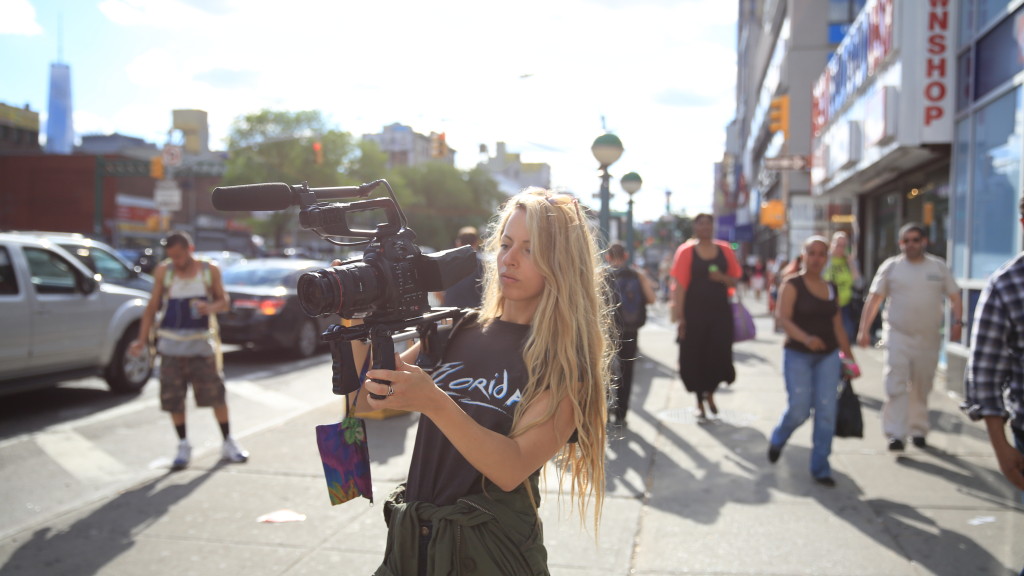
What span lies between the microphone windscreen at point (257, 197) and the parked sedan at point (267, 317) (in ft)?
33.4

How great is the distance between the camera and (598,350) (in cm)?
214

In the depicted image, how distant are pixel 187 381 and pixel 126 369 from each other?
356 cm

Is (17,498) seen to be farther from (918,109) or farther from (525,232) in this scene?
(918,109)

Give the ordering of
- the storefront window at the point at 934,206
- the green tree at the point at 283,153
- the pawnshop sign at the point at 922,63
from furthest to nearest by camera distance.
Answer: the green tree at the point at 283,153 → the storefront window at the point at 934,206 → the pawnshop sign at the point at 922,63

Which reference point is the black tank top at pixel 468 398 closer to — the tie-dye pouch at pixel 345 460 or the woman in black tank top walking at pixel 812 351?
the tie-dye pouch at pixel 345 460

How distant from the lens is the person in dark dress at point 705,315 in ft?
25.1

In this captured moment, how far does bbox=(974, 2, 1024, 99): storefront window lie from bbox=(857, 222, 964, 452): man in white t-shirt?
300 centimetres

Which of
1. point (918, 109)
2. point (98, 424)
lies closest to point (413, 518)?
point (98, 424)

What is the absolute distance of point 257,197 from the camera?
189 centimetres

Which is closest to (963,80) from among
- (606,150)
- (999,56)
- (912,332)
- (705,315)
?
(999,56)

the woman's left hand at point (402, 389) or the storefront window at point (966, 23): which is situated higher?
the storefront window at point (966, 23)

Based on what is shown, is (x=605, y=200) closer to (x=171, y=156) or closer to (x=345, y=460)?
(x=345, y=460)

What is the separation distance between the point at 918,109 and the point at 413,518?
10387 mm

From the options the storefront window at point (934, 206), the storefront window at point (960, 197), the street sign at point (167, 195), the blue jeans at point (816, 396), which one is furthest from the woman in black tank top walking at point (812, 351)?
the street sign at point (167, 195)
